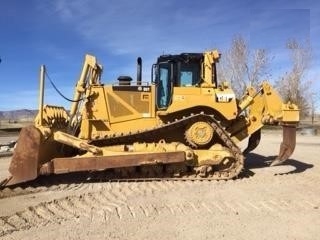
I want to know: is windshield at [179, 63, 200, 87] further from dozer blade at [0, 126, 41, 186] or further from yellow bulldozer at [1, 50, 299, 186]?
dozer blade at [0, 126, 41, 186]

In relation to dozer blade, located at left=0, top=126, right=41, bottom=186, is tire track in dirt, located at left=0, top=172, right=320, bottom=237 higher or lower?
lower

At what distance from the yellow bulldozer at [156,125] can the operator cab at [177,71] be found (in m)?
0.03

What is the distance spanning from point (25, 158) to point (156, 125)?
10.5ft

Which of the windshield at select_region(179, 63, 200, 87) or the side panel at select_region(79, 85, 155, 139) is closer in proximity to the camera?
the side panel at select_region(79, 85, 155, 139)

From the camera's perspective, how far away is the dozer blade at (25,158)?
9516 millimetres

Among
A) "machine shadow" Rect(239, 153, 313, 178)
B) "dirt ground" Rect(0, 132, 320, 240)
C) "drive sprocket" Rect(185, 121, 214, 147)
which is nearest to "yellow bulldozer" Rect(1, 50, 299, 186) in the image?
"drive sprocket" Rect(185, 121, 214, 147)

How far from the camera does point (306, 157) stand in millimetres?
15664

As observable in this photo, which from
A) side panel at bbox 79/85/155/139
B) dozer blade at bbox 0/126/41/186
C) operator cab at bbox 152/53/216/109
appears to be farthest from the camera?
operator cab at bbox 152/53/216/109

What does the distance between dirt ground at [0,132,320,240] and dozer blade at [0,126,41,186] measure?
343mm

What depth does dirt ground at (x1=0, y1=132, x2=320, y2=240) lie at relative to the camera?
6.18 metres

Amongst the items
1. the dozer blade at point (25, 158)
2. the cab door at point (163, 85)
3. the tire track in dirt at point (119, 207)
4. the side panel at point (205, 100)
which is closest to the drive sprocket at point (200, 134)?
the side panel at point (205, 100)

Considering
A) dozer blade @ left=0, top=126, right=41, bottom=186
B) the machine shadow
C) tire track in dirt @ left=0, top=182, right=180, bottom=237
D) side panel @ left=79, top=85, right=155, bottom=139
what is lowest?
tire track in dirt @ left=0, top=182, right=180, bottom=237

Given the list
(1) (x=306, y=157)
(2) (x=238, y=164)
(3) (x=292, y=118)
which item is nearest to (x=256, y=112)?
(3) (x=292, y=118)

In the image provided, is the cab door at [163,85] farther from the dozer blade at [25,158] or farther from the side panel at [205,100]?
the dozer blade at [25,158]
